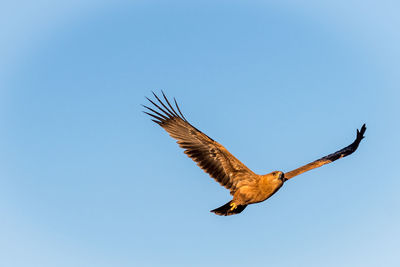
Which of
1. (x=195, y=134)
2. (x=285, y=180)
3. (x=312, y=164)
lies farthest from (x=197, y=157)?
(x=312, y=164)

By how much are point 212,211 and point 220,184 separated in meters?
0.65

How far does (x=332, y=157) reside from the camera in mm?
13703

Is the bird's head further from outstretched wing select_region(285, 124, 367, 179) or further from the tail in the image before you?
the tail

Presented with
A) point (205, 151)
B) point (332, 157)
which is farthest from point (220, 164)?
point (332, 157)

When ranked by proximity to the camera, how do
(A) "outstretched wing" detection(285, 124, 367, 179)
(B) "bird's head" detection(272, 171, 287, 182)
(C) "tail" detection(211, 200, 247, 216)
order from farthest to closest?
(A) "outstretched wing" detection(285, 124, 367, 179) → (C) "tail" detection(211, 200, 247, 216) → (B) "bird's head" detection(272, 171, 287, 182)

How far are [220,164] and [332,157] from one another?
3344mm

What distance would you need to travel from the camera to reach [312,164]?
1293 cm

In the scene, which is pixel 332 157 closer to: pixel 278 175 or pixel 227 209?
pixel 278 175

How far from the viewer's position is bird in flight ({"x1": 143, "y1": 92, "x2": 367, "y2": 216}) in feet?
38.6

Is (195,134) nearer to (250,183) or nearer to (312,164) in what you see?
(250,183)

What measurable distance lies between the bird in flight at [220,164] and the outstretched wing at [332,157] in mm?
26

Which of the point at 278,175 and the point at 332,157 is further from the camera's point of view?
the point at 332,157

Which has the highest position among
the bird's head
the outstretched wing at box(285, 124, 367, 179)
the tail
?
the outstretched wing at box(285, 124, 367, 179)

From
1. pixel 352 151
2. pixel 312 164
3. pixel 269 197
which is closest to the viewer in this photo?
pixel 269 197
